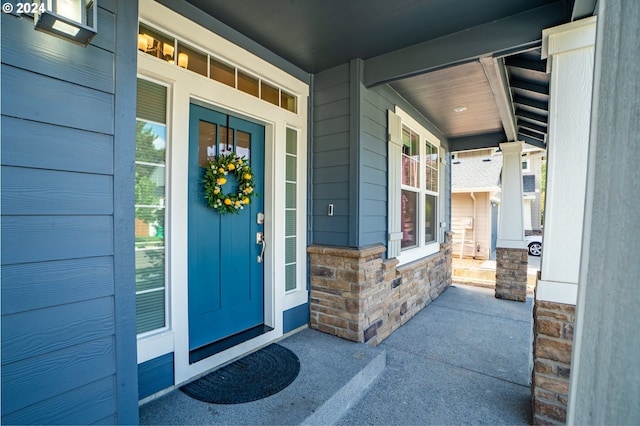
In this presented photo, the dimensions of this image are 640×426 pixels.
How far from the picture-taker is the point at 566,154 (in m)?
1.91

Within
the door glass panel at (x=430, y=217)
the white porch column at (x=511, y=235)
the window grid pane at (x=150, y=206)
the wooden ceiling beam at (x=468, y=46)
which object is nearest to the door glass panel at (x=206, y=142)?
the window grid pane at (x=150, y=206)

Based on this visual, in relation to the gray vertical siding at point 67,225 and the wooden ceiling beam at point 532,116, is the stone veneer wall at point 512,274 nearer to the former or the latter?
the wooden ceiling beam at point 532,116

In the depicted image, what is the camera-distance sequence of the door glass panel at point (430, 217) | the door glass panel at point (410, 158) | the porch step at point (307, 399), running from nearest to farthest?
the porch step at point (307, 399) < the door glass panel at point (410, 158) < the door glass panel at point (430, 217)

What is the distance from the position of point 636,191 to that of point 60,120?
5.45ft

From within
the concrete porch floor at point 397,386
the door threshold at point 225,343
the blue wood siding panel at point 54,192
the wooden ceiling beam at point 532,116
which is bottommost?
the concrete porch floor at point 397,386

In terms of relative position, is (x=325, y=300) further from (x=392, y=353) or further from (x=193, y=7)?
(x=193, y=7)

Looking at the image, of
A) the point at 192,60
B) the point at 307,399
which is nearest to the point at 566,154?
the point at 307,399

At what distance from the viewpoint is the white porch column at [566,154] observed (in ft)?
6.07

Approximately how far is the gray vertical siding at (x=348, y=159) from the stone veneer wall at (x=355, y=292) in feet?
0.47

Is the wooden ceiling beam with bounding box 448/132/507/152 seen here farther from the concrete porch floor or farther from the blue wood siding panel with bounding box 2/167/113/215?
the blue wood siding panel with bounding box 2/167/113/215

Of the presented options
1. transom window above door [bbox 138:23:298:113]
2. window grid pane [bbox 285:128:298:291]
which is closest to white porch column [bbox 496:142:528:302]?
window grid pane [bbox 285:128:298:291]

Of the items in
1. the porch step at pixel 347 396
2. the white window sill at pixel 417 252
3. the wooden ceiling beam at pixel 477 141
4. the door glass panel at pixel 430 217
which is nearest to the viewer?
the porch step at pixel 347 396

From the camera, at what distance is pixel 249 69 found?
255cm

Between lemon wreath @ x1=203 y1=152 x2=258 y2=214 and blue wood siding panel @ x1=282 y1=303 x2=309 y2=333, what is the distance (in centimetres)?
113
